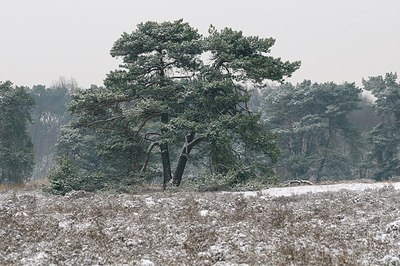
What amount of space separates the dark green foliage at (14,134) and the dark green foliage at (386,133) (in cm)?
3480

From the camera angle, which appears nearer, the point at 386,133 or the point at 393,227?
the point at 393,227

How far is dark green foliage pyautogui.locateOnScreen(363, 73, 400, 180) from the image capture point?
52.2 metres

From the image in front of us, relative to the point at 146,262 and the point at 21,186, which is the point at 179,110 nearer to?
the point at 21,186

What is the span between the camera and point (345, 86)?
187 feet

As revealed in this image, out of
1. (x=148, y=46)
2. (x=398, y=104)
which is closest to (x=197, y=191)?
(x=148, y=46)

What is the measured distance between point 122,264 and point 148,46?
19044 millimetres

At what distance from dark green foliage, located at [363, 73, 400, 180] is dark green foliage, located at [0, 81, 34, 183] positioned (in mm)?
34802

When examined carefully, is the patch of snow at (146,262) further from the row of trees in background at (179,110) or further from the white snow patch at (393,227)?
the row of trees in background at (179,110)

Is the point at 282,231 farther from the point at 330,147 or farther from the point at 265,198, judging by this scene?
the point at 330,147

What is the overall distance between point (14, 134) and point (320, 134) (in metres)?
33.3

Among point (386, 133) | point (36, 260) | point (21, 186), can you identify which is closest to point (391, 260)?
point (36, 260)

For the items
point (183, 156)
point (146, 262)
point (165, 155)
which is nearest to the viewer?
point (146, 262)

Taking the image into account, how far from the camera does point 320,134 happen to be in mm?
57781

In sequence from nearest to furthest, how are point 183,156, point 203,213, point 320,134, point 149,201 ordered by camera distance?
point 203,213
point 149,201
point 183,156
point 320,134
